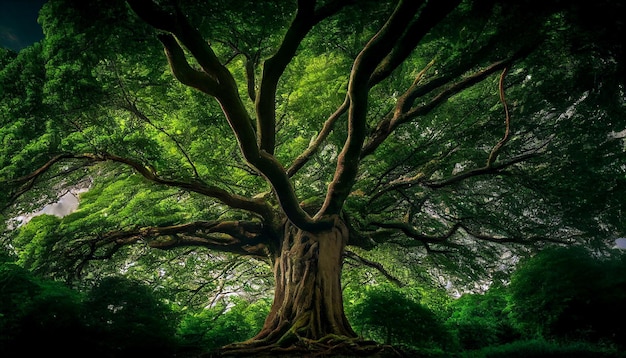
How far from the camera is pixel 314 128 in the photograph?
823cm

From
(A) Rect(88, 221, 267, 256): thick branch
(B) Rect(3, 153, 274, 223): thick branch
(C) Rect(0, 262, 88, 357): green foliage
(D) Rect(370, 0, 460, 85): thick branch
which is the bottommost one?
(C) Rect(0, 262, 88, 357): green foliage

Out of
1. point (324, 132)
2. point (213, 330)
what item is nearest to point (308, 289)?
point (213, 330)

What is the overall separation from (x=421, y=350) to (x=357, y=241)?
312 centimetres

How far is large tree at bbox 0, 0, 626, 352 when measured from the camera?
14.3 ft

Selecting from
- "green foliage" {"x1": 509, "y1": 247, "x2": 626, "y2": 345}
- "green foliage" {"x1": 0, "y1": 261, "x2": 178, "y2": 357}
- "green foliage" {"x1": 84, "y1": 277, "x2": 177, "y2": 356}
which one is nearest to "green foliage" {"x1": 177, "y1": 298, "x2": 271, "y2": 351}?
"green foliage" {"x1": 84, "y1": 277, "x2": 177, "y2": 356}

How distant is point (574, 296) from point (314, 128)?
19.1 ft

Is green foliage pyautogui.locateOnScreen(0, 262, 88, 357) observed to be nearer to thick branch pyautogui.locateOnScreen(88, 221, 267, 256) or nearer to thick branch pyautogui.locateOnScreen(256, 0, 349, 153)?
thick branch pyautogui.locateOnScreen(88, 221, 267, 256)

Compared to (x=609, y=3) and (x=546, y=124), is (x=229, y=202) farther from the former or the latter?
(x=546, y=124)

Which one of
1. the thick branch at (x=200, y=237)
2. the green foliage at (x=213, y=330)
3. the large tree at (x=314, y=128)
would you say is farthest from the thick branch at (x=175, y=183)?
the green foliage at (x=213, y=330)

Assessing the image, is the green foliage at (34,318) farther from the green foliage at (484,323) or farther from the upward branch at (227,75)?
the green foliage at (484,323)

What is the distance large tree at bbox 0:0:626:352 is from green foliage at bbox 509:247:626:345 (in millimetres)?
2212

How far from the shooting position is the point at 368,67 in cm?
448

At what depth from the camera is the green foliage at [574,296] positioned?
489 cm

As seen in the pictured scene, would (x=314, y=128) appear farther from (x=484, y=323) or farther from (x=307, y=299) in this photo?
(x=484, y=323)
